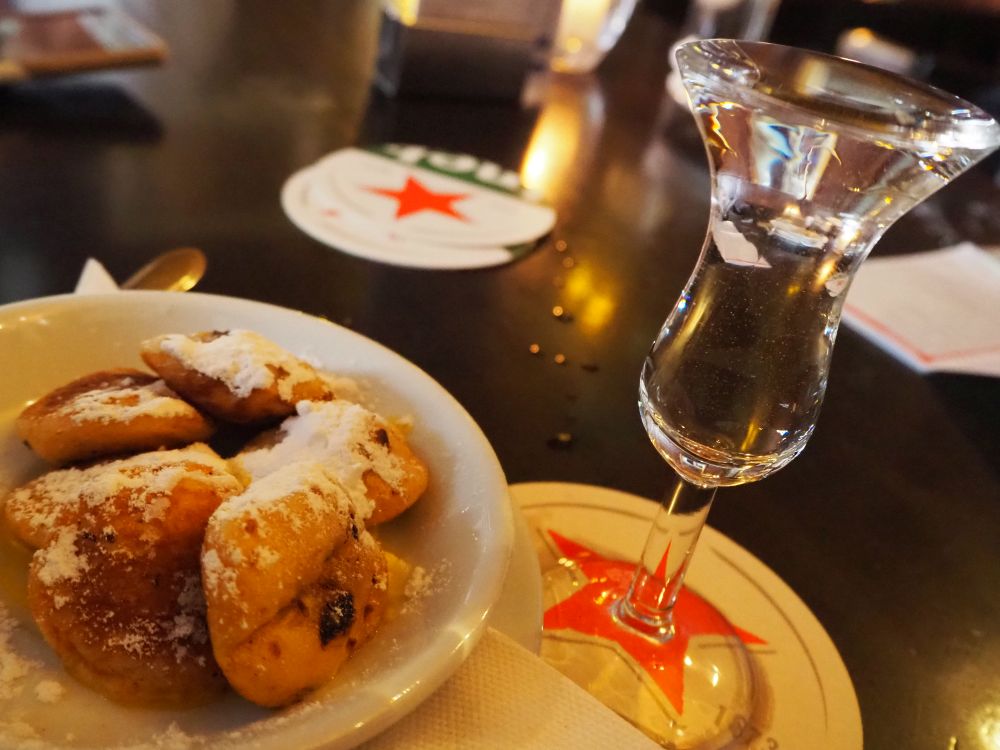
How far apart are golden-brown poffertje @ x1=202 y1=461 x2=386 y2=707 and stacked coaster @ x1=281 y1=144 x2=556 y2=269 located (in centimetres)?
46

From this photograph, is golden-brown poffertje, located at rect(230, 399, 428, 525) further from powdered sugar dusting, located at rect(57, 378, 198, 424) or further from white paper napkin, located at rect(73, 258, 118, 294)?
white paper napkin, located at rect(73, 258, 118, 294)

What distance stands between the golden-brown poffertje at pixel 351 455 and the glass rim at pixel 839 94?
238 millimetres

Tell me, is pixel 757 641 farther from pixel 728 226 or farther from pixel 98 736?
pixel 98 736

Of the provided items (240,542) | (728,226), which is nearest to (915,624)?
(728,226)

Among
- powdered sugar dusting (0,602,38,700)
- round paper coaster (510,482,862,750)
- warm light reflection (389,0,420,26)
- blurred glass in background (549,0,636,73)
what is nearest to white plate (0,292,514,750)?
powdered sugar dusting (0,602,38,700)

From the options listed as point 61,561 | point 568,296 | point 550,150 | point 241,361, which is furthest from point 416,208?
point 61,561

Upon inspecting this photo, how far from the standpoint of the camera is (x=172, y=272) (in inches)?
27.1

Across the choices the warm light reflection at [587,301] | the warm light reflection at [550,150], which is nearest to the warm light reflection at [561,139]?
the warm light reflection at [550,150]

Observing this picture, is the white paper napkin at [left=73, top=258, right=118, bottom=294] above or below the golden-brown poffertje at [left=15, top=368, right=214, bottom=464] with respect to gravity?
below

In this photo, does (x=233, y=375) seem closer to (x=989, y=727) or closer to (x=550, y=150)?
(x=989, y=727)

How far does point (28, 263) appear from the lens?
68 cm

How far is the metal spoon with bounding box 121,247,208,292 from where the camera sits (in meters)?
0.67

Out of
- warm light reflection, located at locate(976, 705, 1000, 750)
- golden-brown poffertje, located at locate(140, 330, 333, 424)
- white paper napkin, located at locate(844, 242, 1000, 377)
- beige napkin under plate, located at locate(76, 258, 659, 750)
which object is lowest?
warm light reflection, located at locate(976, 705, 1000, 750)

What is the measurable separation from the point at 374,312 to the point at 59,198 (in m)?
0.34
